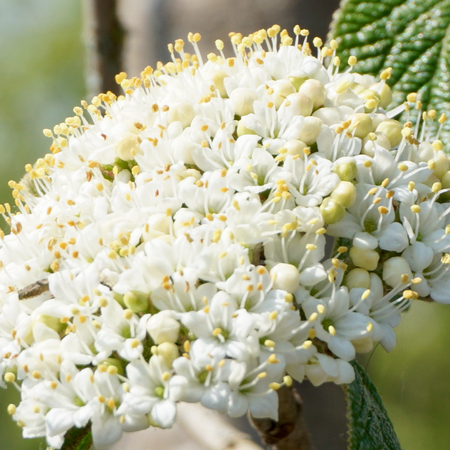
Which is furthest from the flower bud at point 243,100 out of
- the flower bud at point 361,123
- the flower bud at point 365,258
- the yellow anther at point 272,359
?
the yellow anther at point 272,359

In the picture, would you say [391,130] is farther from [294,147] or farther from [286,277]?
[286,277]

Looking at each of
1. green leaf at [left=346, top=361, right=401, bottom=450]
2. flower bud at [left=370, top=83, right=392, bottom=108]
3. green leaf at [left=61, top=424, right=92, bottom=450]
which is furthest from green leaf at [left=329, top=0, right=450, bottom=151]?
green leaf at [left=61, top=424, right=92, bottom=450]

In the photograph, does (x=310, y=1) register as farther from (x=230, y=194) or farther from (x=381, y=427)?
(x=381, y=427)

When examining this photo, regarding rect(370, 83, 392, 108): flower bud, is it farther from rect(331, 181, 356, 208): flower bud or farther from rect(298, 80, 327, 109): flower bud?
rect(331, 181, 356, 208): flower bud

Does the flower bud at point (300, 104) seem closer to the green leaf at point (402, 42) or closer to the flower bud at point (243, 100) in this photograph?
the flower bud at point (243, 100)

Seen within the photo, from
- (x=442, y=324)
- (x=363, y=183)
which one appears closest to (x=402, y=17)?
(x=363, y=183)
